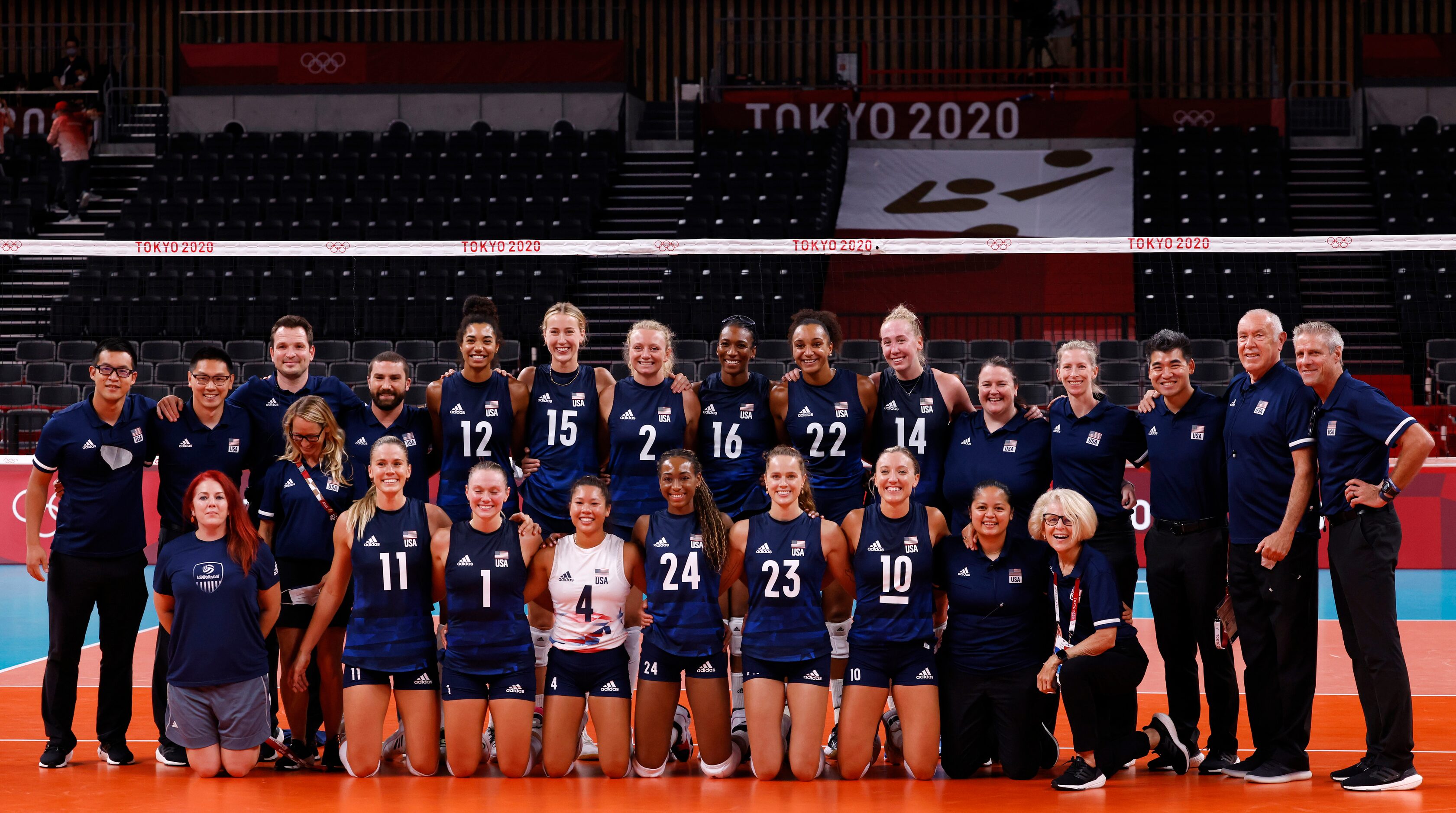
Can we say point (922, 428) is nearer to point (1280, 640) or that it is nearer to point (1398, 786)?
point (1280, 640)

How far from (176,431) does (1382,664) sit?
5885 millimetres

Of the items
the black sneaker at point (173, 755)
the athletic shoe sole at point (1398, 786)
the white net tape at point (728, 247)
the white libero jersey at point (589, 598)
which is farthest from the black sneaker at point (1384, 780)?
the white net tape at point (728, 247)

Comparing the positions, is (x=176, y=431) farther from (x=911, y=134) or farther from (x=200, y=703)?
(x=911, y=134)

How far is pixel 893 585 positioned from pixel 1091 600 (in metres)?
0.92

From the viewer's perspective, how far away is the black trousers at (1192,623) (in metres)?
6.22

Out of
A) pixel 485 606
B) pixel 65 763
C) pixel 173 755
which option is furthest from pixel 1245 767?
pixel 65 763

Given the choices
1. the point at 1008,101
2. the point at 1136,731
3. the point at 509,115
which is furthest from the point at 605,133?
the point at 1136,731

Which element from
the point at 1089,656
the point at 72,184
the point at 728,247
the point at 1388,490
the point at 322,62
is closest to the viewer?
the point at 1388,490

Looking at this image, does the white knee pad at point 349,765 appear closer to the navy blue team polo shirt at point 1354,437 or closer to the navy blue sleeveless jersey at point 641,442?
the navy blue sleeveless jersey at point 641,442

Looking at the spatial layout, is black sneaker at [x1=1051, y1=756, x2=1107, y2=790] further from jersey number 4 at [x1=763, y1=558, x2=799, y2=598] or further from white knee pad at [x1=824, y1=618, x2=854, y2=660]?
jersey number 4 at [x1=763, y1=558, x2=799, y2=598]

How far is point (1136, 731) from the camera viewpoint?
6.26m

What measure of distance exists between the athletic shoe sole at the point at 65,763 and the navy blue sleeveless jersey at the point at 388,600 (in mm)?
1548

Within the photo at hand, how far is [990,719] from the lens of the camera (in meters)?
6.27

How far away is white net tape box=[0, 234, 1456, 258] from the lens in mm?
11891
